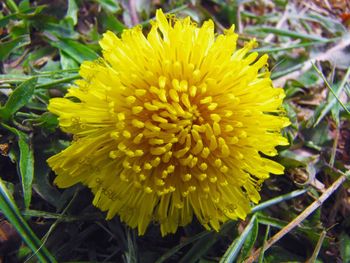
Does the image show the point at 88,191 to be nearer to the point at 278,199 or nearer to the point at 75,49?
the point at 75,49

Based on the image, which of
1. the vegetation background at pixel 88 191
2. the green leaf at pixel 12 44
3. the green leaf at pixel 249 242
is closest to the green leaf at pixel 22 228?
the vegetation background at pixel 88 191

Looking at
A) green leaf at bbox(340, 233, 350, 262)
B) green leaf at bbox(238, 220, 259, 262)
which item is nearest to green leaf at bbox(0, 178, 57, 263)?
green leaf at bbox(238, 220, 259, 262)

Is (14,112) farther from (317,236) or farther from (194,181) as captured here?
(317,236)

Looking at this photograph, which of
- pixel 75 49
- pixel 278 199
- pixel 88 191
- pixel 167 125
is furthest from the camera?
pixel 75 49

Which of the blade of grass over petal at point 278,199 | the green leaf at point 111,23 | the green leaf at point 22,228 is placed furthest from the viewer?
the green leaf at point 111,23

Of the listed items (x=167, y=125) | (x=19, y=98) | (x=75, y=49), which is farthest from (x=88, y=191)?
(x=75, y=49)

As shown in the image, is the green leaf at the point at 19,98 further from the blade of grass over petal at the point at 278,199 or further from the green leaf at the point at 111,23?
the blade of grass over petal at the point at 278,199

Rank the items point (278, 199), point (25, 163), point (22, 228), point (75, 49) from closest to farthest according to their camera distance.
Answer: point (22, 228), point (25, 163), point (278, 199), point (75, 49)
